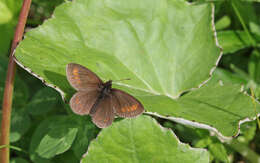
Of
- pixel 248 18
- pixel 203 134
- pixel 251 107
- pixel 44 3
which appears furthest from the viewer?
pixel 44 3

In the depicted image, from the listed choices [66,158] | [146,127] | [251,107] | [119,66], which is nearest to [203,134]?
[251,107]

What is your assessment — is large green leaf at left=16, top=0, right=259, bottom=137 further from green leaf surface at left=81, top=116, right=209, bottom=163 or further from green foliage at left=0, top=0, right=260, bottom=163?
green leaf surface at left=81, top=116, right=209, bottom=163

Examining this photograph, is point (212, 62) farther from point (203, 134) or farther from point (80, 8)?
point (80, 8)

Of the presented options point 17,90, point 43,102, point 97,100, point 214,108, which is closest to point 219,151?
point 214,108

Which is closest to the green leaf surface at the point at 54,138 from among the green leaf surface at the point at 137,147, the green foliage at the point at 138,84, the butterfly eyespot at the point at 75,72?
the green foliage at the point at 138,84

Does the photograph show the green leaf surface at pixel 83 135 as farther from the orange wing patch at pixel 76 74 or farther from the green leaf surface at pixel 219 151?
the green leaf surface at pixel 219 151

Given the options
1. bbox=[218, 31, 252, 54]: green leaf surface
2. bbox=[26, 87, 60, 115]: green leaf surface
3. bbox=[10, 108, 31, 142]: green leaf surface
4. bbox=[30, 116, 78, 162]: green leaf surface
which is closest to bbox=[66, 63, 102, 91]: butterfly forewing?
bbox=[30, 116, 78, 162]: green leaf surface

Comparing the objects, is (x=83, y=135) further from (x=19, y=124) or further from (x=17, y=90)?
(x=17, y=90)
